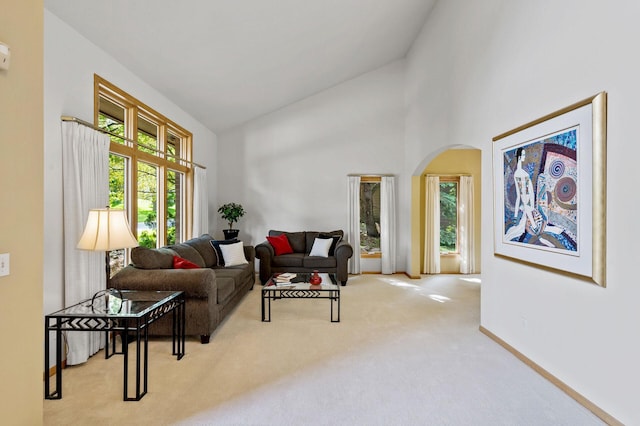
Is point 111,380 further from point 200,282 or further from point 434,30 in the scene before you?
point 434,30

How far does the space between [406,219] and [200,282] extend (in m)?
4.77

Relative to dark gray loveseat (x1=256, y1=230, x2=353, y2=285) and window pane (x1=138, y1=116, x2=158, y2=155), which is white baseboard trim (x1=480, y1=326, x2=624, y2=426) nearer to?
dark gray loveseat (x1=256, y1=230, x2=353, y2=285)

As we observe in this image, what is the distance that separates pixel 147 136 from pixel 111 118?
0.86 meters

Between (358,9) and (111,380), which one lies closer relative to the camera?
(111,380)

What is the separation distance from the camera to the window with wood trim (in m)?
3.91

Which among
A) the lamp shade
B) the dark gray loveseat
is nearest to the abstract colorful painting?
the dark gray loveseat

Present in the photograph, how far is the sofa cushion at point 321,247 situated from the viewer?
6344 mm

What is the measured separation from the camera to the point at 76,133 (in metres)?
2.97

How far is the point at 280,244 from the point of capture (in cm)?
646

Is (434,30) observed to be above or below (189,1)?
above

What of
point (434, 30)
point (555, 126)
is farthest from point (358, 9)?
point (555, 126)

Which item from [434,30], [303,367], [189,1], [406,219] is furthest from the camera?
[406,219]

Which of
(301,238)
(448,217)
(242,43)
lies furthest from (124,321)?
(448,217)

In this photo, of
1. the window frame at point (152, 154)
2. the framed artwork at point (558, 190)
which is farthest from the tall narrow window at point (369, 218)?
the framed artwork at point (558, 190)
